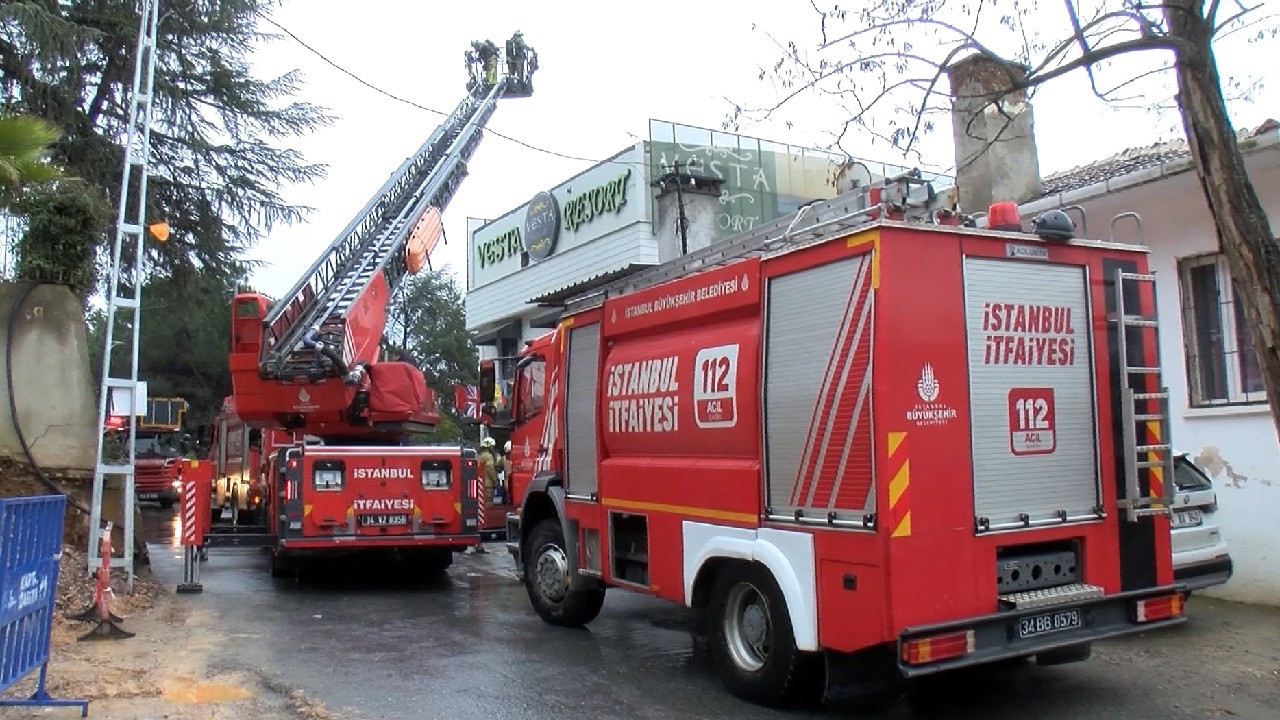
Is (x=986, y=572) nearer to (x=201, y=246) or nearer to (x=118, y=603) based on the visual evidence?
(x=118, y=603)

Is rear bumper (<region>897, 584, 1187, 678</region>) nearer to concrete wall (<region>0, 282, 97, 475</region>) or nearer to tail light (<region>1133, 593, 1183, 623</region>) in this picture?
tail light (<region>1133, 593, 1183, 623</region>)

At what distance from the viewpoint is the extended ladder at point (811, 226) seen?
6.06 m

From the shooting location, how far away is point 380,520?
11.6 m

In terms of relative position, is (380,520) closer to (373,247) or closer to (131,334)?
(131,334)

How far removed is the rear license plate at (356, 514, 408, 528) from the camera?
37.8 ft

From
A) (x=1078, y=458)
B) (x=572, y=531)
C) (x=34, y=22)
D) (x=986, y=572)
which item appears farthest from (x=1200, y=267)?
(x=34, y=22)

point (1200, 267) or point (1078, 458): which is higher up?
point (1200, 267)

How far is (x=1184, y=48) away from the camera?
6.66m

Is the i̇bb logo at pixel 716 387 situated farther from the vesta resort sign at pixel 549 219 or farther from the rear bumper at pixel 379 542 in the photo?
the vesta resort sign at pixel 549 219

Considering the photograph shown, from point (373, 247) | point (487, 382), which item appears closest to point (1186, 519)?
point (487, 382)

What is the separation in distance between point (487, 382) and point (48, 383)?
4784mm

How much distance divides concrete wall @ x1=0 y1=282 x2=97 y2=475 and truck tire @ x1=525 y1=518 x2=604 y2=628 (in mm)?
5179

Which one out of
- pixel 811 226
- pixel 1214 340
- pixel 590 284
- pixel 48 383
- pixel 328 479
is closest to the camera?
pixel 811 226

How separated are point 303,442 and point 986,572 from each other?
8846mm
